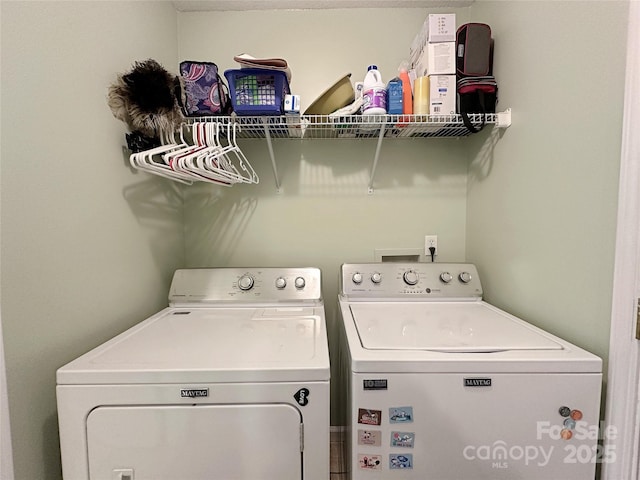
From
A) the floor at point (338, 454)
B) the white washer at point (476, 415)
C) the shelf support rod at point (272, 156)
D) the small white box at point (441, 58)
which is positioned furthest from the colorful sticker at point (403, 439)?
the small white box at point (441, 58)

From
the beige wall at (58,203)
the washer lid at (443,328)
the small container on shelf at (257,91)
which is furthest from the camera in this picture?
the small container on shelf at (257,91)

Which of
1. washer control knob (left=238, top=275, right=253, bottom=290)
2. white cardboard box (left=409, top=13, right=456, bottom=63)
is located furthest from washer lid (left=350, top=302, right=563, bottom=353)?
white cardboard box (left=409, top=13, right=456, bottom=63)

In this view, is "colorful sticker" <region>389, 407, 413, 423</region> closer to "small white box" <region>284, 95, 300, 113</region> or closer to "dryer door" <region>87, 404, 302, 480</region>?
"dryer door" <region>87, 404, 302, 480</region>

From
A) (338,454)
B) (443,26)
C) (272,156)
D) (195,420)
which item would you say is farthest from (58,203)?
(338,454)

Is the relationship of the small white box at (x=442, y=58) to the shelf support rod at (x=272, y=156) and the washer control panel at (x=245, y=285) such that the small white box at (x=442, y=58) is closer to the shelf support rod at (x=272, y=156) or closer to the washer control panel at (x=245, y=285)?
the shelf support rod at (x=272, y=156)

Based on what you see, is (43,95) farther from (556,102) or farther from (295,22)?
(556,102)

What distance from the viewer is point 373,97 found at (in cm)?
133

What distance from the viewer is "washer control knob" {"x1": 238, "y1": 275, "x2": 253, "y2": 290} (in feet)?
4.88

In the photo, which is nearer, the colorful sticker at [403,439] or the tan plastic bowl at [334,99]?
the colorful sticker at [403,439]

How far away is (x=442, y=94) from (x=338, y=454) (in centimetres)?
198

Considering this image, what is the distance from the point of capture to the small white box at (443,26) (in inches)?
52.1

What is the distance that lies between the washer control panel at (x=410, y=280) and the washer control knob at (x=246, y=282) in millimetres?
468

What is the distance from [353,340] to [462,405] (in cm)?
36

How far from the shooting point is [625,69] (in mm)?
796
